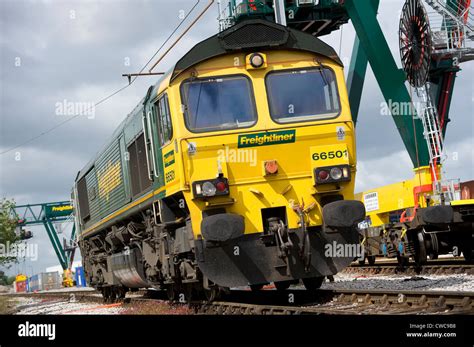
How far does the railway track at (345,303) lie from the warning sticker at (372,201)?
38.1 feet

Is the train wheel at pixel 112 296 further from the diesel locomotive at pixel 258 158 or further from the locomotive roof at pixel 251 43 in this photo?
the locomotive roof at pixel 251 43

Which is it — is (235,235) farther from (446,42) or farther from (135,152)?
(446,42)

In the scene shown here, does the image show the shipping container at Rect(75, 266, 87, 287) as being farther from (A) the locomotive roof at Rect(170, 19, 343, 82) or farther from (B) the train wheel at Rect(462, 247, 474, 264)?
(A) the locomotive roof at Rect(170, 19, 343, 82)

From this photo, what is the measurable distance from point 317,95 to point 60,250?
67.2 metres

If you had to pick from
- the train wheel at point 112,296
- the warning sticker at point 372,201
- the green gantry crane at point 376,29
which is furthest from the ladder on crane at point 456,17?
the train wheel at point 112,296

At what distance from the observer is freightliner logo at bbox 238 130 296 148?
11391 millimetres

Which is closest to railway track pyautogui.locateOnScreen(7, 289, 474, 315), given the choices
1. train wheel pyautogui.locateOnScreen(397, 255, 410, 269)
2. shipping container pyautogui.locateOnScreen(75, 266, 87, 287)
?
train wheel pyautogui.locateOnScreen(397, 255, 410, 269)

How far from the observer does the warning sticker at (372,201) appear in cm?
2559

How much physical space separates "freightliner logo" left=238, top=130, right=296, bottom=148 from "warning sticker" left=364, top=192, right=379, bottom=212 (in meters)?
14.6

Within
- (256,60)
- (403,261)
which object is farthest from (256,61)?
(403,261)

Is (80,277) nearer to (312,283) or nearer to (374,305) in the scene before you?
(312,283)

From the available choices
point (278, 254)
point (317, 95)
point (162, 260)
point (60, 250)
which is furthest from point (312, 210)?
point (60, 250)

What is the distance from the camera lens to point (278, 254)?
11.3 metres
